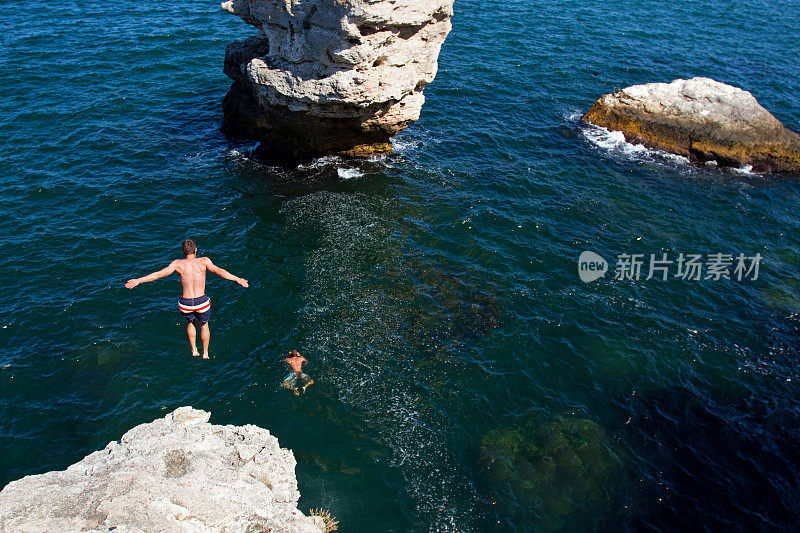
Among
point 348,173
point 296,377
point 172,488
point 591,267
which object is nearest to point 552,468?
point 296,377

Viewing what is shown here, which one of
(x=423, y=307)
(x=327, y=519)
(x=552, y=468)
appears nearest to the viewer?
(x=327, y=519)

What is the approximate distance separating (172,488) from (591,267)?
1972 cm

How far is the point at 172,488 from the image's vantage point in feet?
39.3

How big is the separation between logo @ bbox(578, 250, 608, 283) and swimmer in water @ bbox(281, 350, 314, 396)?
13.0 metres

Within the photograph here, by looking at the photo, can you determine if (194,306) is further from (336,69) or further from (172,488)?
(336,69)

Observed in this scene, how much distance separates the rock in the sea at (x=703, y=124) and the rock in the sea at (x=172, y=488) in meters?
30.3

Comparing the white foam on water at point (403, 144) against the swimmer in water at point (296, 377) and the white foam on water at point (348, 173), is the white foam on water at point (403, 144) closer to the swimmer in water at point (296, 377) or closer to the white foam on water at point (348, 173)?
the white foam on water at point (348, 173)

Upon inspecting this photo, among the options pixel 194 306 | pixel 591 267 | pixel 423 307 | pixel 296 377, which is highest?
pixel 194 306

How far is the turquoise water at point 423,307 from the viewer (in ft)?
56.9

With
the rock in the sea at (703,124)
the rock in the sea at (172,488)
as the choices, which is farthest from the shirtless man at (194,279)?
the rock in the sea at (703,124)

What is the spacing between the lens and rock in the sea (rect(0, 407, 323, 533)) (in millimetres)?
11109

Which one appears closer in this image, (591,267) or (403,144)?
(591,267)

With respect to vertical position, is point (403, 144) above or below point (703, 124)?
below
